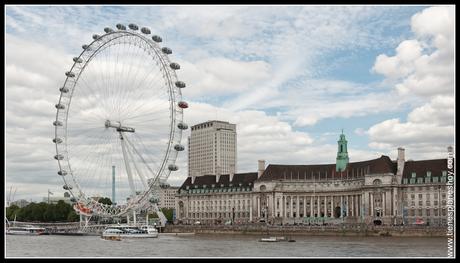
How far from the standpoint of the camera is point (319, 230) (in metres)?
94.1

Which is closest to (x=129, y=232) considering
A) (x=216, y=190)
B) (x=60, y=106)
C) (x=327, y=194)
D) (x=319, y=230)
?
(x=60, y=106)

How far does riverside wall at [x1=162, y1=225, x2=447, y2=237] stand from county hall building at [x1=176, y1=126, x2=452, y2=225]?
1248 centimetres

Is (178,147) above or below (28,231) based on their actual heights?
above

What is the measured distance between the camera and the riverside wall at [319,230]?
82.8 metres

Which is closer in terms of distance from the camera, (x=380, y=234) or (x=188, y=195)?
(x=380, y=234)

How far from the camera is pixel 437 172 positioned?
100500 mm

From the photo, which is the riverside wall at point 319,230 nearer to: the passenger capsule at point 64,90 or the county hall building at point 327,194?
the county hall building at point 327,194

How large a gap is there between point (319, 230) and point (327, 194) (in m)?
27.1

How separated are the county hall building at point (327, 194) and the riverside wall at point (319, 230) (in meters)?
12.5

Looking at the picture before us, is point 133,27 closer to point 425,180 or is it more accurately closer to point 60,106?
point 60,106

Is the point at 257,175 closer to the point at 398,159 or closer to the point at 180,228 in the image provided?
the point at 180,228

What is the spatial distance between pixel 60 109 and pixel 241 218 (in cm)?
5892

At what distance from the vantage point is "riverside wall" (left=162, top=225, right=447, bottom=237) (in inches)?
3260

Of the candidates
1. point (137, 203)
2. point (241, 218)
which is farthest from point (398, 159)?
point (137, 203)
